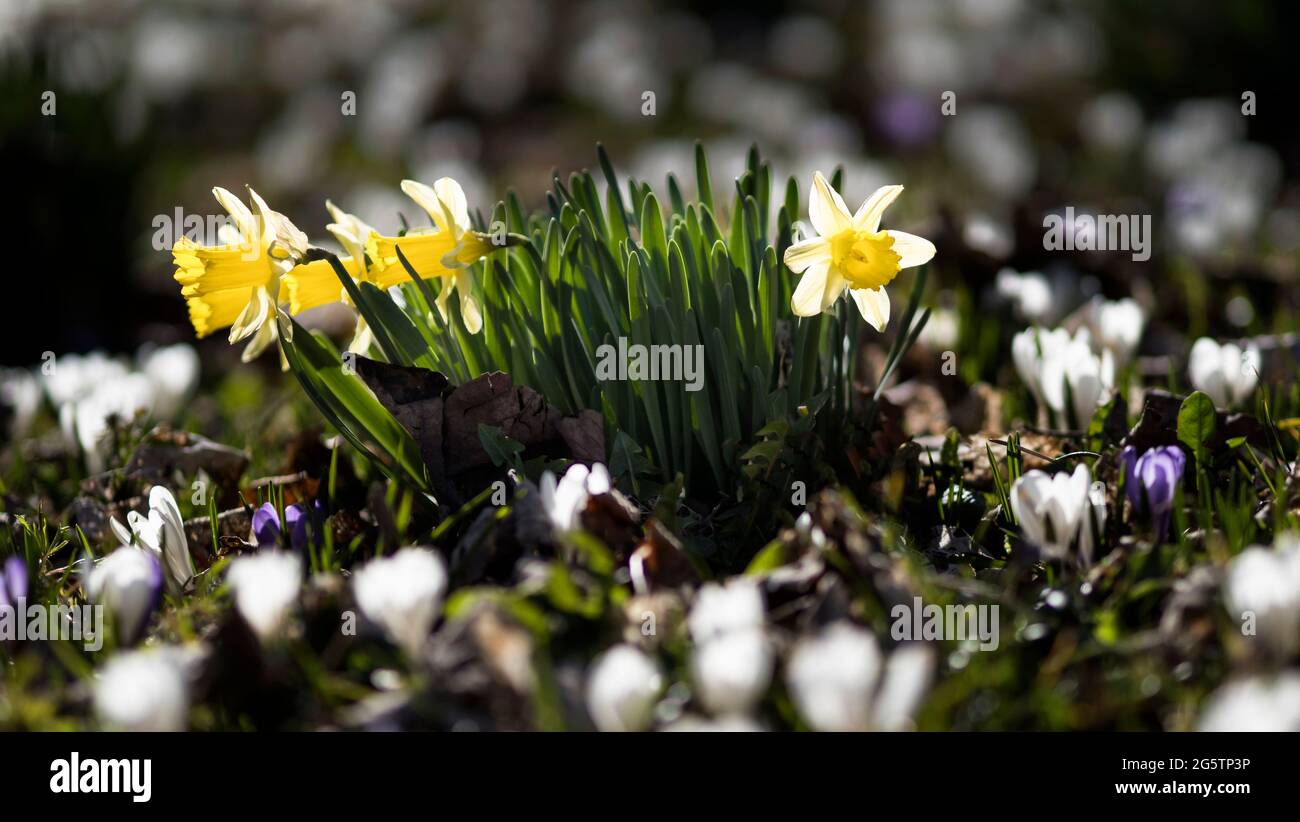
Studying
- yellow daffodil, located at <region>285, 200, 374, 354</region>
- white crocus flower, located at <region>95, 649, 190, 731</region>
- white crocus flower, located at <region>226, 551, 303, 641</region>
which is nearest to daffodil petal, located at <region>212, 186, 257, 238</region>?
yellow daffodil, located at <region>285, 200, 374, 354</region>

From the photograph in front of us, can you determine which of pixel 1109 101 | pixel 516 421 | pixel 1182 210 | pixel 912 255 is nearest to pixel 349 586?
pixel 516 421

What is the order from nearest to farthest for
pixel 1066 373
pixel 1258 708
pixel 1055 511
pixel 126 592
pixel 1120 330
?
pixel 1258 708 < pixel 126 592 < pixel 1055 511 < pixel 1066 373 < pixel 1120 330

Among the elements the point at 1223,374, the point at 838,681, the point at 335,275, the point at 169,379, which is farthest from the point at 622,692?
the point at 169,379

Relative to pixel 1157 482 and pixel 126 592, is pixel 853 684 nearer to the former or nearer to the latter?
pixel 1157 482

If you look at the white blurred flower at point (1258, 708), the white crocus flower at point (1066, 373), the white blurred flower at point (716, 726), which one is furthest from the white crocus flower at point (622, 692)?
the white crocus flower at point (1066, 373)

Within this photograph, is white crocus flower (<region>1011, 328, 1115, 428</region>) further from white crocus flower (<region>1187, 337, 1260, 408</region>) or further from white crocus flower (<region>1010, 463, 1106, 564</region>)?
white crocus flower (<region>1010, 463, 1106, 564</region>)

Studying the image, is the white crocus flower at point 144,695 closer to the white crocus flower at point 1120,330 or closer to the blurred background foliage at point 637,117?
the white crocus flower at point 1120,330
